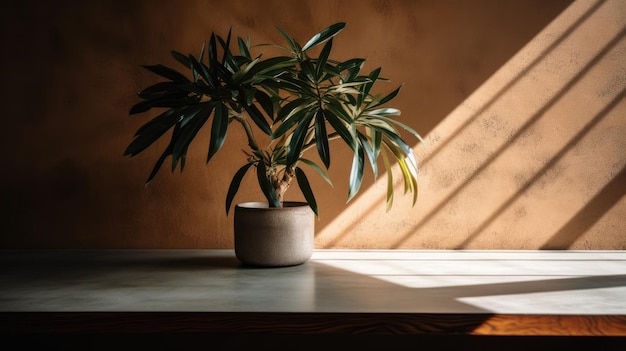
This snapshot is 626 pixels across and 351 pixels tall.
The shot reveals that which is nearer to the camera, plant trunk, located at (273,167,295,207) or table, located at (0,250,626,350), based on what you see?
table, located at (0,250,626,350)

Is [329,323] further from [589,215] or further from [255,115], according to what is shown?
[589,215]

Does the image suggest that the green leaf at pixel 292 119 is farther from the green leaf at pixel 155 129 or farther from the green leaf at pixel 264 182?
the green leaf at pixel 155 129

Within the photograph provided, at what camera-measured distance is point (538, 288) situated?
4.74ft

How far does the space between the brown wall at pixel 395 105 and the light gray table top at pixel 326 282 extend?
119mm

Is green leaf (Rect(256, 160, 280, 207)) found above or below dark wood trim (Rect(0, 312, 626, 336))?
above

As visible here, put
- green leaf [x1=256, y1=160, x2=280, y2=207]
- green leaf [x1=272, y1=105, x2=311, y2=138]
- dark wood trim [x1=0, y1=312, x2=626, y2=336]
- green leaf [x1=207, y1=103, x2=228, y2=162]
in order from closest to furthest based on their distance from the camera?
dark wood trim [x1=0, y1=312, x2=626, y2=336], green leaf [x1=207, y1=103, x2=228, y2=162], green leaf [x1=272, y1=105, x2=311, y2=138], green leaf [x1=256, y1=160, x2=280, y2=207]

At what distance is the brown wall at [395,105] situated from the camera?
6.64ft

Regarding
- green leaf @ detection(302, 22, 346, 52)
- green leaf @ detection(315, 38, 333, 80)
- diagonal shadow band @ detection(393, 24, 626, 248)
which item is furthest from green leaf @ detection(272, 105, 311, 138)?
diagonal shadow band @ detection(393, 24, 626, 248)

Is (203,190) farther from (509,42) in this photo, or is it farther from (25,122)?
(509,42)

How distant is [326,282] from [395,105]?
33.0 inches

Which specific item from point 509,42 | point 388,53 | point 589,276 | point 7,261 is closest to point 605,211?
point 589,276

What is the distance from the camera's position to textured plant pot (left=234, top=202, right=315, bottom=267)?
1.64m

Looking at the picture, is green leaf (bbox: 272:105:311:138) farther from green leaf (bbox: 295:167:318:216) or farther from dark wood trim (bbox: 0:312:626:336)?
dark wood trim (bbox: 0:312:626:336)

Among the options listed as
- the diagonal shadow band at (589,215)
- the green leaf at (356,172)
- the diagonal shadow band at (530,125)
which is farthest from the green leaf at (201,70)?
the diagonal shadow band at (589,215)
